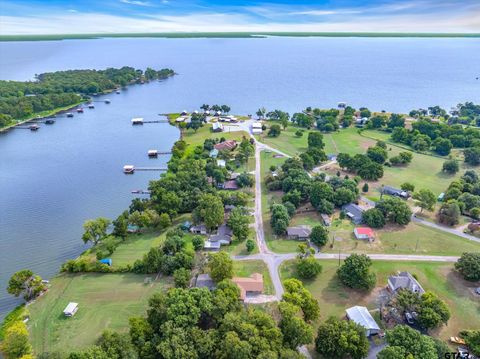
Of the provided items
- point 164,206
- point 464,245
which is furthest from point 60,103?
point 464,245

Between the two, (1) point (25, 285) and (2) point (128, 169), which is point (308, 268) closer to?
(1) point (25, 285)

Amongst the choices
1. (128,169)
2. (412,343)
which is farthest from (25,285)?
(412,343)

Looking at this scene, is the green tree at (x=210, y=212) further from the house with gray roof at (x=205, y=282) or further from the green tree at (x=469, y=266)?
the green tree at (x=469, y=266)

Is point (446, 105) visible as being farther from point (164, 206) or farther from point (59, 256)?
point (59, 256)

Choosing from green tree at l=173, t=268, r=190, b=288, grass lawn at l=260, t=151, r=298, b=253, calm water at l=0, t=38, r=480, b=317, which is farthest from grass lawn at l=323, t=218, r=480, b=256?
calm water at l=0, t=38, r=480, b=317

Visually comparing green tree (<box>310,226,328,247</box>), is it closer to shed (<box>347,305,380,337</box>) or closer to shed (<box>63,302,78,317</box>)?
shed (<box>347,305,380,337</box>)

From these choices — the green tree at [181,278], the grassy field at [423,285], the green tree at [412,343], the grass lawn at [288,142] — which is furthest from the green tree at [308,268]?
the grass lawn at [288,142]

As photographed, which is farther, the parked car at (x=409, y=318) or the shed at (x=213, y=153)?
the shed at (x=213, y=153)
